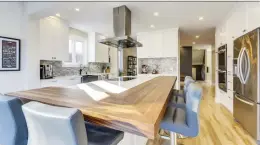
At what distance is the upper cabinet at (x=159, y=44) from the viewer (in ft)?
16.6

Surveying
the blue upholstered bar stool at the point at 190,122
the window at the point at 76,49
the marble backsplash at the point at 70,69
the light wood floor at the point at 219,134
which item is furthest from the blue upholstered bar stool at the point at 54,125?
the window at the point at 76,49

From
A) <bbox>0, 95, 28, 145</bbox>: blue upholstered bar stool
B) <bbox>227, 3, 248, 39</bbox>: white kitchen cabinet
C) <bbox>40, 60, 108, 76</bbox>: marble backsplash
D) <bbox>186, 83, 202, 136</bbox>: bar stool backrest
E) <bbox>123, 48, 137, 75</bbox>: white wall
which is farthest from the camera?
<bbox>123, 48, 137, 75</bbox>: white wall

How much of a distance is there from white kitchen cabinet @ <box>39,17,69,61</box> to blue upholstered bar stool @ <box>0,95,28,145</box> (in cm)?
271

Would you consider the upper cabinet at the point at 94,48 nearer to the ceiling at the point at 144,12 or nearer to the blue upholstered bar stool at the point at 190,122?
the ceiling at the point at 144,12

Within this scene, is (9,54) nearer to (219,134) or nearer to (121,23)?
(121,23)

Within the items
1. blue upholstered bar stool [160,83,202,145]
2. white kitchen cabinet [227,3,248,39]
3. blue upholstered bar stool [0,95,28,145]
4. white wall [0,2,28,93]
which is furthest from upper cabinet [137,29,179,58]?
blue upholstered bar stool [0,95,28,145]

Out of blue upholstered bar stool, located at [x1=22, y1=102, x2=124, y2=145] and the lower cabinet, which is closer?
blue upholstered bar stool, located at [x1=22, y1=102, x2=124, y2=145]

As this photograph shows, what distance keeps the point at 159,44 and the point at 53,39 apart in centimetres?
324

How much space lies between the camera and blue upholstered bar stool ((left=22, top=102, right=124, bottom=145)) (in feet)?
2.44

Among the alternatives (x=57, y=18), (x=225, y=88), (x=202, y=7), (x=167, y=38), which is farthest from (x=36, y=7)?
(x=225, y=88)

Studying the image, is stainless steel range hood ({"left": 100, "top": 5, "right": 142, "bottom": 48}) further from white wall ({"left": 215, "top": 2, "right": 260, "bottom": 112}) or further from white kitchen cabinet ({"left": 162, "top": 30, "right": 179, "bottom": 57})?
white kitchen cabinet ({"left": 162, "top": 30, "right": 179, "bottom": 57})

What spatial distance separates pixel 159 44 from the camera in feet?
17.3

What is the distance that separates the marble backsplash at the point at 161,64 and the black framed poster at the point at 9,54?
3.78 metres

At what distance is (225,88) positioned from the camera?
3889 millimetres
